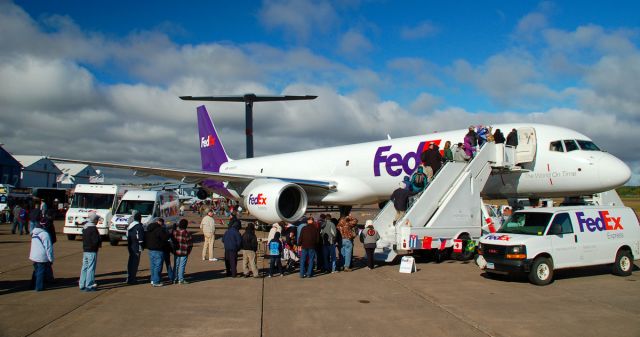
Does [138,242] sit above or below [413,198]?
below

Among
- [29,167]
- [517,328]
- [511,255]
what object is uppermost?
[29,167]

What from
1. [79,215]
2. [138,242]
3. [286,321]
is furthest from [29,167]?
[286,321]

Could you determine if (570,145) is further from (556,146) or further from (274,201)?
(274,201)

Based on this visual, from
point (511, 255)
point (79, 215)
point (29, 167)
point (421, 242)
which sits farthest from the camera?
point (29, 167)

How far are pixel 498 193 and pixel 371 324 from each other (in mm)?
9714

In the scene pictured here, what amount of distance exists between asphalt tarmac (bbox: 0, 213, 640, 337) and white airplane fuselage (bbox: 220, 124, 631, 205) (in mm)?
2754

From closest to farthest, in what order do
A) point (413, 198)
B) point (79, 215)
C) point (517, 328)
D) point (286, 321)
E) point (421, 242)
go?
point (517, 328)
point (286, 321)
point (421, 242)
point (413, 198)
point (79, 215)

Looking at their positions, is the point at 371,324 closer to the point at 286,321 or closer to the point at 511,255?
the point at 286,321

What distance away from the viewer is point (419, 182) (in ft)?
44.6

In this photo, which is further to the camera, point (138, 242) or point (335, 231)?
point (335, 231)

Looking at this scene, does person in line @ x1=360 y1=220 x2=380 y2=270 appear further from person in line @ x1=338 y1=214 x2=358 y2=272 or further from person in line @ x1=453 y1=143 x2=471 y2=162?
person in line @ x1=453 y1=143 x2=471 y2=162

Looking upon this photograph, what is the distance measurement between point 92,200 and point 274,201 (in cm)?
815

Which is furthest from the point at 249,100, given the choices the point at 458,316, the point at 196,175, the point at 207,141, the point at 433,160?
the point at 458,316

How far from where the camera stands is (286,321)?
6.68m
